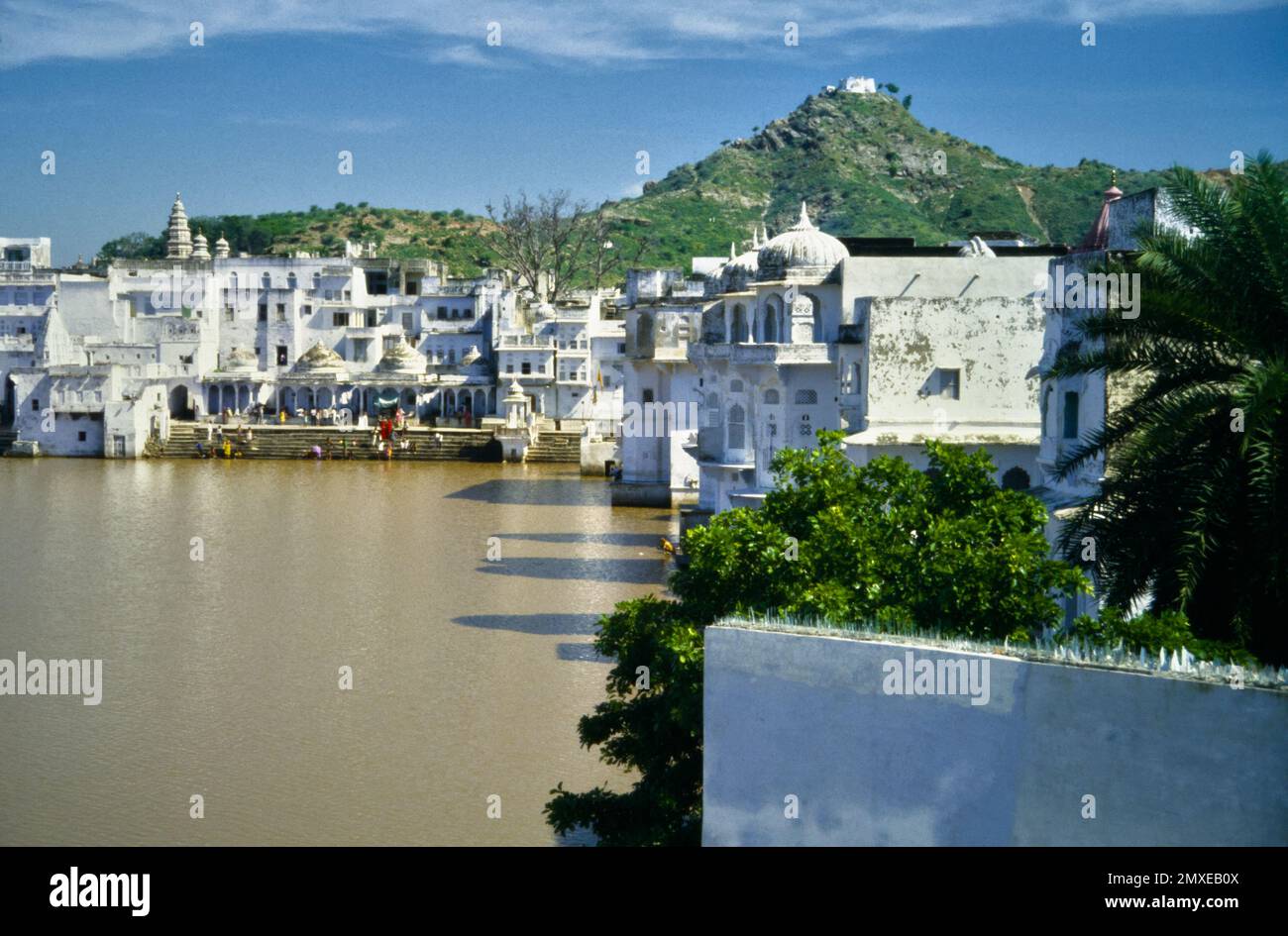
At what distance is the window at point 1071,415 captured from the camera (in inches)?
750

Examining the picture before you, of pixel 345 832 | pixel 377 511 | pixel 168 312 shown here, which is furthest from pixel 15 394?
pixel 345 832

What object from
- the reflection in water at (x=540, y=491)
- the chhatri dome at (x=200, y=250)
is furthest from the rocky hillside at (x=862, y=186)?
the reflection in water at (x=540, y=491)

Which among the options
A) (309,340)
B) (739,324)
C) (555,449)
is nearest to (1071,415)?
(739,324)

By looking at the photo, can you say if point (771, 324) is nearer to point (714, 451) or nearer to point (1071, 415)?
point (714, 451)

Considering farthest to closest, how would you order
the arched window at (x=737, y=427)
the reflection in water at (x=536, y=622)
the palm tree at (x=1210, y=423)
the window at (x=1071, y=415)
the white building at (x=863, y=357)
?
the arched window at (x=737, y=427), the white building at (x=863, y=357), the reflection in water at (x=536, y=622), the window at (x=1071, y=415), the palm tree at (x=1210, y=423)

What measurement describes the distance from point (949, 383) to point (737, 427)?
26.6ft

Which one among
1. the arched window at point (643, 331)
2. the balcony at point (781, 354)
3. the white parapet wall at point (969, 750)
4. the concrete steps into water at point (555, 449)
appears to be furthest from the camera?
the concrete steps into water at point (555, 449)

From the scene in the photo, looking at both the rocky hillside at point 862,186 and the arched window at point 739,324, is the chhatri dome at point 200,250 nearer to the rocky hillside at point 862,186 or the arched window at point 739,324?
the rocky hillside at point 862,186

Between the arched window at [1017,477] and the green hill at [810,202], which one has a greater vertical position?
the green hill at [810,202]

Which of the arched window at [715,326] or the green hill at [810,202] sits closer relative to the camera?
the arched window at [715,326]

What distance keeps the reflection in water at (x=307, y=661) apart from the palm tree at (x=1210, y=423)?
6467 mm

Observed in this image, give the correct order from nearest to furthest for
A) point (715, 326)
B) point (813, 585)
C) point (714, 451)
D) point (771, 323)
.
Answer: point (813, 585)
point (771, 323)
point (714, 451)
point (715, 326)

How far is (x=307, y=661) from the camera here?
2327 centimetres
